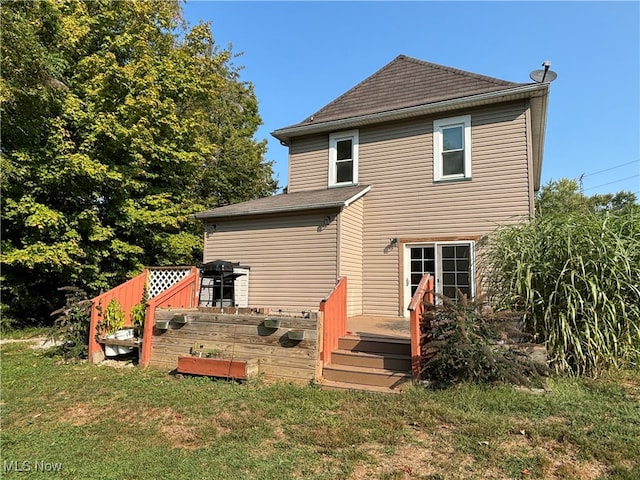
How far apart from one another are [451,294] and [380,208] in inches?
102

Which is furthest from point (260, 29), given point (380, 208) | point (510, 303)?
point (510, 303)

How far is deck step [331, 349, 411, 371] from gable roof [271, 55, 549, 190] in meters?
6.02

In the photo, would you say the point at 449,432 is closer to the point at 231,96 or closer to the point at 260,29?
the point at 260,29

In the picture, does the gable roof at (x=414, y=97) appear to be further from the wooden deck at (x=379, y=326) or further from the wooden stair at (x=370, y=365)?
the wooden stair at (x=370, y=365)

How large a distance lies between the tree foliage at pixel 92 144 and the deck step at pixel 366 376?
849cm

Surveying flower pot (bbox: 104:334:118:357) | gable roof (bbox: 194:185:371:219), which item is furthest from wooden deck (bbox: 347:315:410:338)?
flower pot (bbox: 104:334:118:357)

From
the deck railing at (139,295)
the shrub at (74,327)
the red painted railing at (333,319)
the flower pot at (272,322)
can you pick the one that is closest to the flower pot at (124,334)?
the deck railing at (139,295)

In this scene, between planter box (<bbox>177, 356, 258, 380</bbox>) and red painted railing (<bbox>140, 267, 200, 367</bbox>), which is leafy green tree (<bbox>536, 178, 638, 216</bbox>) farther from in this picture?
planter box (<bbox>177, 356, 258, 380</bbox>)

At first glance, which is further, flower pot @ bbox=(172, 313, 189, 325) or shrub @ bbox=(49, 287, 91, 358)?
shrub @ bbox=(49, 287, 91, 358)

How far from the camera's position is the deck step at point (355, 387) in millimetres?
4708

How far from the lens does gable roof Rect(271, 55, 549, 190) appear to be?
831 centimetres

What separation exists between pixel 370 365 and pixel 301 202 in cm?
450

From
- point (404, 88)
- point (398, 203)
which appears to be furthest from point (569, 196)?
point (398, 203)

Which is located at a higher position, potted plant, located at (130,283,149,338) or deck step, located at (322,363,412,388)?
potted plant, located at (130,283,149,338)
